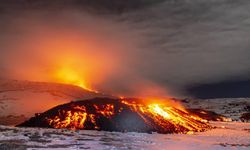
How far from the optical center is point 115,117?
156ft

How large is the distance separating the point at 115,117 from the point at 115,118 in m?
0.15

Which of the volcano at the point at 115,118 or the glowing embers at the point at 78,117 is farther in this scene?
the glowing embers at the point at 78,117

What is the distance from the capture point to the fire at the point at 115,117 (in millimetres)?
46812

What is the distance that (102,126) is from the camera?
4653 cm

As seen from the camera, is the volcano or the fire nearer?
the volcano

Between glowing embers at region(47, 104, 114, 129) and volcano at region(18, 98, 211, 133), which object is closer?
volcano at region(18, 98, 211, 133)

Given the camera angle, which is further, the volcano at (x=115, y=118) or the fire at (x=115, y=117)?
the fire at (x=115, y=117)

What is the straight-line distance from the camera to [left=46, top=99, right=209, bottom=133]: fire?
46.8m

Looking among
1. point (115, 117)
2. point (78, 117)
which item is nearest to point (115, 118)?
point (115, 117)

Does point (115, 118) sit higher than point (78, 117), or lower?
lower

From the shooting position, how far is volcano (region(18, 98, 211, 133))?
4650cm

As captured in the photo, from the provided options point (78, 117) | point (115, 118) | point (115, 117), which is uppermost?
point (78, 117)

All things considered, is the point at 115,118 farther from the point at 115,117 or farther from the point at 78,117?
the point at 78,117

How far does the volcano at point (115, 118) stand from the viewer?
153 ft
